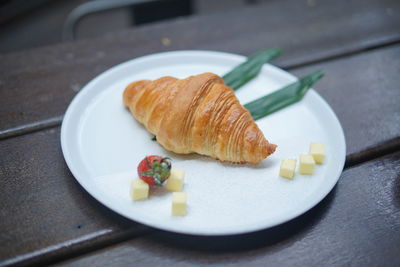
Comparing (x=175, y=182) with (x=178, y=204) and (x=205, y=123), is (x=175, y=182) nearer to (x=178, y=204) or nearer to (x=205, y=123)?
(x=178, y=204)

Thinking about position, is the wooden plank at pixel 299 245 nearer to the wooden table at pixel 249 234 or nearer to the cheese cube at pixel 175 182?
the wooden table at pixel 249 234

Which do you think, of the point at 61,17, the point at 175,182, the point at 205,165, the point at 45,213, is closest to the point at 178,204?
the point at 175,182

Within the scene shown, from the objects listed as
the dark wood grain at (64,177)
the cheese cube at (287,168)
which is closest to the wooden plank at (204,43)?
the dark wood grain at (64,177)

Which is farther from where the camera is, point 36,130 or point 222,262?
point 36,130

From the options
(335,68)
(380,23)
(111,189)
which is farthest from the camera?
(380,23)

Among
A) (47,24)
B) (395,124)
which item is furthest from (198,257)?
(47,24)

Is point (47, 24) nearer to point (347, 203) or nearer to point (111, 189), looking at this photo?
point (111, 189)
